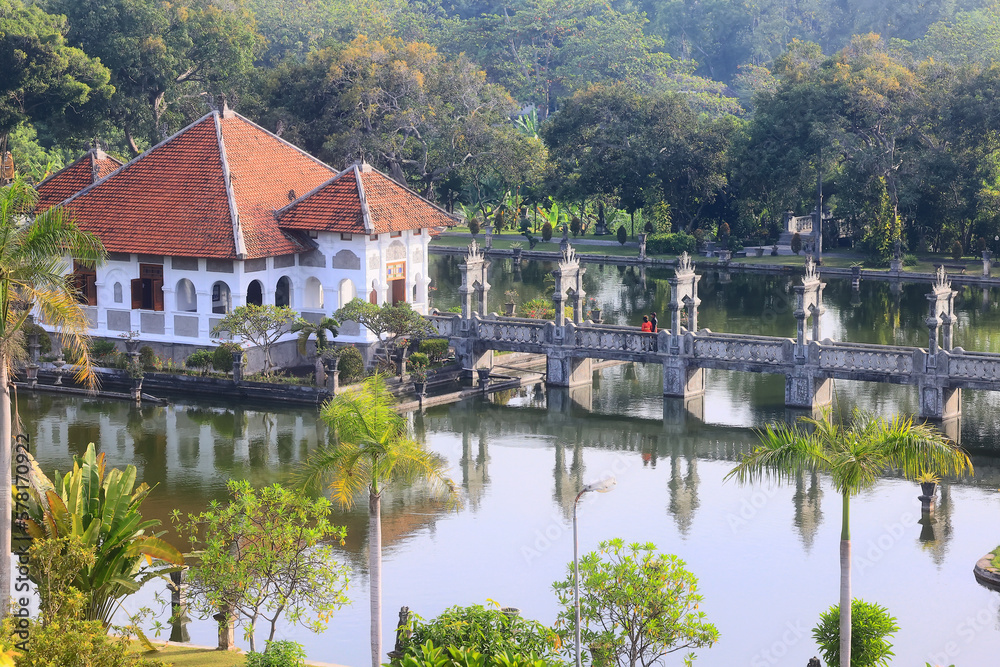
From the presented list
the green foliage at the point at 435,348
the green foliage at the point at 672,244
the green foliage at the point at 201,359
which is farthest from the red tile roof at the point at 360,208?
the green foliage at the point at 672,244

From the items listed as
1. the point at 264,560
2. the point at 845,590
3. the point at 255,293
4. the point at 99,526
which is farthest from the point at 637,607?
the point at 255,293

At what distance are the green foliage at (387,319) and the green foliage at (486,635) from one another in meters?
24.8

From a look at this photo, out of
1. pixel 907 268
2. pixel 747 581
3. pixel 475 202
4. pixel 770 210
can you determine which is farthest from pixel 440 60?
pixel 747 581

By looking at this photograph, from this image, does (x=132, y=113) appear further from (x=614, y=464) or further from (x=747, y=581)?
(x=747, y=581)

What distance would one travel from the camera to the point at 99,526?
25.5m

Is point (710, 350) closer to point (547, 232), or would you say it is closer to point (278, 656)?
point (278, 656)

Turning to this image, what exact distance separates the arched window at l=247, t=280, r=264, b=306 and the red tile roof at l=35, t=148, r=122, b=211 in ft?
25.0

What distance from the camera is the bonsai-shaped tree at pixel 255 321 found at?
4784cm
